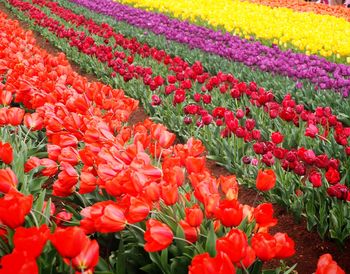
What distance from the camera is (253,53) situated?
26.1ft

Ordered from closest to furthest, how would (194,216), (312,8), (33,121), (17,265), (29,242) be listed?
(17,265)
(29,242)
(194,216)
(33,121)
(312,8)

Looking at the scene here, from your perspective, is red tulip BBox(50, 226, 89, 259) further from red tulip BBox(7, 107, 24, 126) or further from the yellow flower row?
the yellow flower row

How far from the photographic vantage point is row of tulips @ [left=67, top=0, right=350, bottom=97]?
636cm

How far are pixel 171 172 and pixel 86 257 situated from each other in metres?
0.57

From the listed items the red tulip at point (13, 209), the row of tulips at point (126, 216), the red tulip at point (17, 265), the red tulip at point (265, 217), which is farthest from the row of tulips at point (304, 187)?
the red tulip at point (17, 265)

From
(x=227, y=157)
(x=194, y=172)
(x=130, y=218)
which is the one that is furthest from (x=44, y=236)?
(x=227, y=157)

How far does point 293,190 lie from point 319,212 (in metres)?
0.30

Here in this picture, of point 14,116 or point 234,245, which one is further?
point 14,116

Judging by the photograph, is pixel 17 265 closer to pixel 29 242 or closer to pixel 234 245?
pixel 29 242

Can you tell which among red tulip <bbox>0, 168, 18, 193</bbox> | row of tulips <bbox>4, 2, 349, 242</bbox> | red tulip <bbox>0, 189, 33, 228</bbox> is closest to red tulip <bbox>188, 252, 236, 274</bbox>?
red tulip <bbox>0, 189, 33, 228</bbox>

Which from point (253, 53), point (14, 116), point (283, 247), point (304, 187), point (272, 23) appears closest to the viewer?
point (283, 247)

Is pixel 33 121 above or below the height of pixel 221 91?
above

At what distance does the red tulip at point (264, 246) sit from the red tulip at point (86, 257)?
0.48m

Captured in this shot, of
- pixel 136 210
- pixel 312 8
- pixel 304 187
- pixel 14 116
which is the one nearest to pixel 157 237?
pixel 136 210
